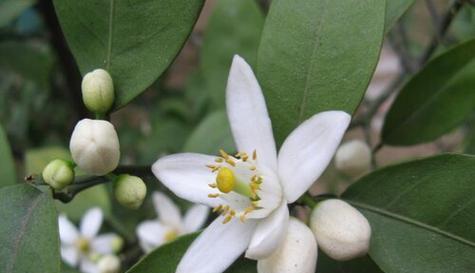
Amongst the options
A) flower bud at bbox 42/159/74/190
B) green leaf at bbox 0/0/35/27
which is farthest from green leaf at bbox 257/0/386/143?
green leaf at bbox 0/0/35/27

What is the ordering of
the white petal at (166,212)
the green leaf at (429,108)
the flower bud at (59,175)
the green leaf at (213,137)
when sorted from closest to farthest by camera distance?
the flower bud at (59,175), the green leaf at (429,108), the green leaf at (213,137), the white petal at (166,212)

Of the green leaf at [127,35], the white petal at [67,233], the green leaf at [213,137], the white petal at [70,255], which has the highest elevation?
the green leaf at [127,35]

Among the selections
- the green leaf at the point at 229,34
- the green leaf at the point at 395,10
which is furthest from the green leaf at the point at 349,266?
the green leaf at the point at 229,34

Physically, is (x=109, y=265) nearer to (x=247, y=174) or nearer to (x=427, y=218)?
(x=247, y=174)

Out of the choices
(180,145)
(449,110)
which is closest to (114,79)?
(449,110)

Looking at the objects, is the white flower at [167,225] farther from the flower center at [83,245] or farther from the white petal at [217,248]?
the white petal at [217,248]

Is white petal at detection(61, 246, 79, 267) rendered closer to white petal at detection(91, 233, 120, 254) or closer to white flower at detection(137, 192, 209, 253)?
white petal at detection(91, 233, 120, 254)

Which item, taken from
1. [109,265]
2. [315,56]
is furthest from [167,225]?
[315,56]
